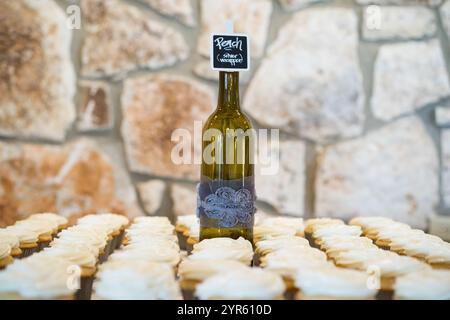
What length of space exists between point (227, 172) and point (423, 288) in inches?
19.7

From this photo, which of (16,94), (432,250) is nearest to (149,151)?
(16,94)

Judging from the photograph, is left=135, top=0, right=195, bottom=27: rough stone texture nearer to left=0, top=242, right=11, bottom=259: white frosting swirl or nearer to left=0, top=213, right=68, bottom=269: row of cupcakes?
left=0, top=213, right=68, bottom=269: row of cupcakes

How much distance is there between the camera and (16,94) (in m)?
1.68

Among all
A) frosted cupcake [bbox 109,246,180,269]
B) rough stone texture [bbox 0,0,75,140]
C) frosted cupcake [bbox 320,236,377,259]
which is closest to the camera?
frosted cupcake [bbox 109,246,180,269]

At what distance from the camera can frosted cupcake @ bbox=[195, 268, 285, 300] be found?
74cm

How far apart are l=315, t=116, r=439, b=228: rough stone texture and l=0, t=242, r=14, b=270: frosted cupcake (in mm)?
1084

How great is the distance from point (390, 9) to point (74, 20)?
1.07 m

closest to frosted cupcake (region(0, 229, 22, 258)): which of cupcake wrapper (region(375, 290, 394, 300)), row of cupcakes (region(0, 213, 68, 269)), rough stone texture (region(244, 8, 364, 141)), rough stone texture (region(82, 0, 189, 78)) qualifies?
row of cupcakes (region(0, 213, 68, 269))

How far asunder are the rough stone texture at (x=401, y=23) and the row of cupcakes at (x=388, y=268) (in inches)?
35.1

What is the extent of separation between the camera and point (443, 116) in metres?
1.74

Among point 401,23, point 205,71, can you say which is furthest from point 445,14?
point 205,71

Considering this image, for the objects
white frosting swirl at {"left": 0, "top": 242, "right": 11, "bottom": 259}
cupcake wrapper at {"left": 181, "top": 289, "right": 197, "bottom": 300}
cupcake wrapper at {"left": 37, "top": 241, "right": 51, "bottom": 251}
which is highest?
white frosting swirl at {"left": 0, "top": 242, "right": 11, "bottom": 259}

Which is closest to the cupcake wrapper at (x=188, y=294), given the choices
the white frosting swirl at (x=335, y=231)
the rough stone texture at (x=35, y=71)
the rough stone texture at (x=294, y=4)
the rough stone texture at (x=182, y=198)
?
the white frosting swirl at (x=335, y=231)
